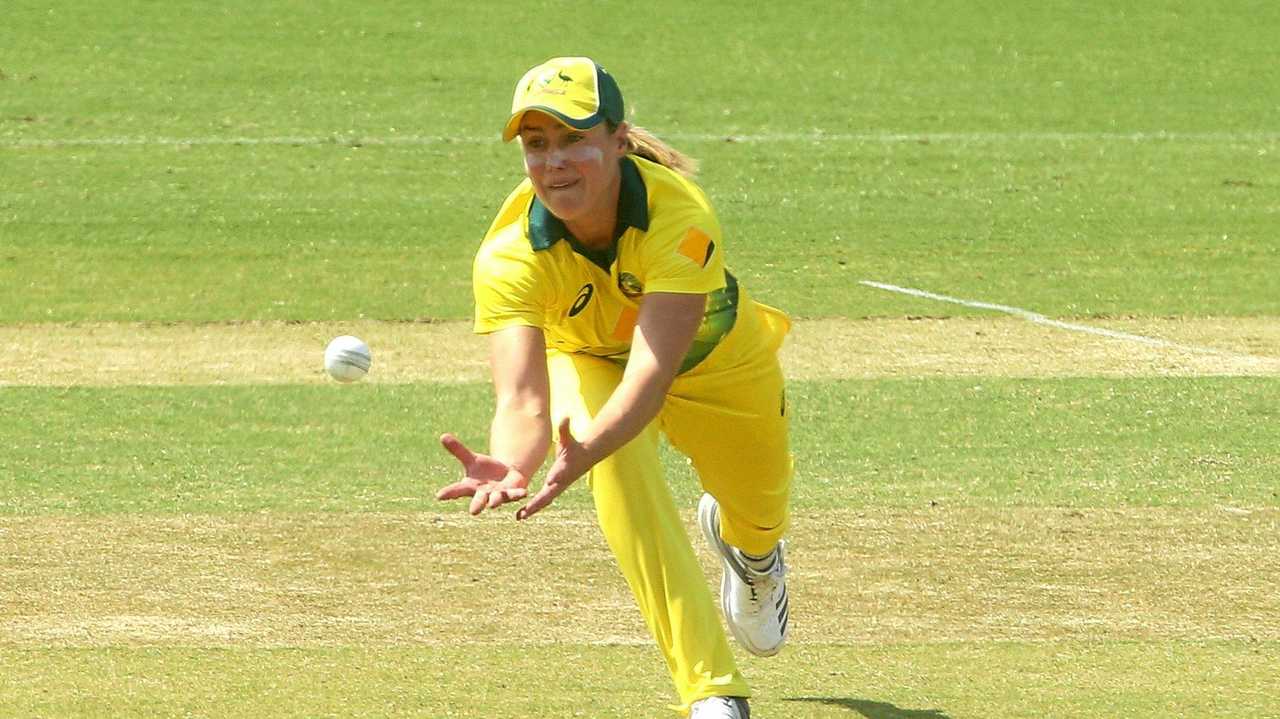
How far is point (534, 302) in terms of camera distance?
19.1 ft

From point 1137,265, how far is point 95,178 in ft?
28.0

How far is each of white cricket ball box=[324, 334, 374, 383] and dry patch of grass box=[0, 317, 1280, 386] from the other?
2.97 feet

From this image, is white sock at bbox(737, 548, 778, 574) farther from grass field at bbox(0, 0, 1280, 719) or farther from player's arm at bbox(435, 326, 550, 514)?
player's arm at bbox(435, 326, 550, 514)

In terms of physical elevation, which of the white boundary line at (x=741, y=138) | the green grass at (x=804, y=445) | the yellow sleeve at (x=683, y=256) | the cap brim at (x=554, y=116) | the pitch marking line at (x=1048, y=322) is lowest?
the white boundary line at (x=741, y=138)

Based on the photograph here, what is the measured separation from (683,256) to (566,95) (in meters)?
0.55

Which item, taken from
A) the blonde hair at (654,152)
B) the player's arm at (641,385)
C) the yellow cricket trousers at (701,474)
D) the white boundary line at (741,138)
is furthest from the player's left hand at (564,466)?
the white boundary line at (741,138)

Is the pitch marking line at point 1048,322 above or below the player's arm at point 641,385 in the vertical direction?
below

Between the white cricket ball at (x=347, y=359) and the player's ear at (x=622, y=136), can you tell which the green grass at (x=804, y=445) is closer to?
the white cricket ball at (x=347, y=359)

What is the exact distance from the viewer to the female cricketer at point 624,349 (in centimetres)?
553

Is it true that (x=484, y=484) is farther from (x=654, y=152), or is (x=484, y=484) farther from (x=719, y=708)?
(x=654, y=152)

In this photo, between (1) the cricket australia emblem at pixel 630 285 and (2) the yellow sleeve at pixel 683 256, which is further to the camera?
(1) the cricket australia emblem at pixel 630 285

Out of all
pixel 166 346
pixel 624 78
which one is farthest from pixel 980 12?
pixel 166 346

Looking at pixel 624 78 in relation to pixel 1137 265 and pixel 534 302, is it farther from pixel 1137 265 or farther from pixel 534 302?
pixel 534 302

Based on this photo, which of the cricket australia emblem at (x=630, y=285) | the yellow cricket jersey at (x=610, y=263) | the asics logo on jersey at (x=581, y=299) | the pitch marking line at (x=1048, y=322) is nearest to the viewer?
the yellow cricket jersey at (x=610, y=263)
